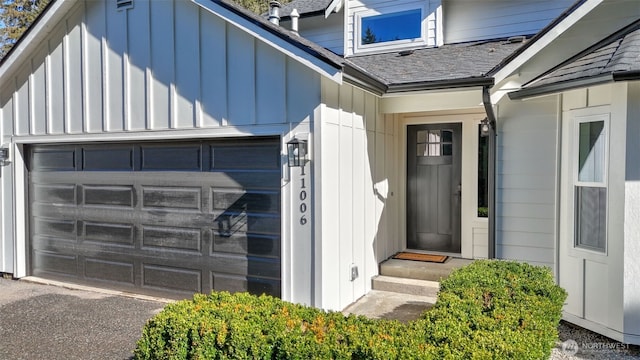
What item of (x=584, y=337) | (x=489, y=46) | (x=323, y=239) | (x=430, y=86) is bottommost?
(x=584, y=337)

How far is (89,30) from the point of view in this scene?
6.66 m

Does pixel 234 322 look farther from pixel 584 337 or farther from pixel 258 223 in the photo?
pixel 584 337

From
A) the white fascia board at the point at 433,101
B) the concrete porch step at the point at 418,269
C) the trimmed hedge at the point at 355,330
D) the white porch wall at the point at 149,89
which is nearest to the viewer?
the trimmed hedge at the point at 355,330

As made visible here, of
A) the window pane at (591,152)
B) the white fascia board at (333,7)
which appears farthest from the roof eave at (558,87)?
the white fascia board at (333,7)

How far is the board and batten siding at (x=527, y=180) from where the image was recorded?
5516 millimetres

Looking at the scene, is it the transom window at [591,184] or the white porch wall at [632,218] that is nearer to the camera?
the white porch wall at [632,218]

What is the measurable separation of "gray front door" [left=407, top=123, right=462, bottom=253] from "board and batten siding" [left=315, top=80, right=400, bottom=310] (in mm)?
499

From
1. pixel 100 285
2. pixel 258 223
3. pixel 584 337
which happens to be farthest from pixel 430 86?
pixel 100 285

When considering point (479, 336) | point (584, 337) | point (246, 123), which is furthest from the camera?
point (246, 123)

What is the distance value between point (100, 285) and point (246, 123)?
377cm

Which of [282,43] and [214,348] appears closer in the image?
[214,348]

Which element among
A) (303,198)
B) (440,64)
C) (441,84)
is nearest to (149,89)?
(303,198)

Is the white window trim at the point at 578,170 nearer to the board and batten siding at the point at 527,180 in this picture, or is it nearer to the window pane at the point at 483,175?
the board and batten siding at the point at 527,180

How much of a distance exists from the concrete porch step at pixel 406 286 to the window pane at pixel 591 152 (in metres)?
2.39
